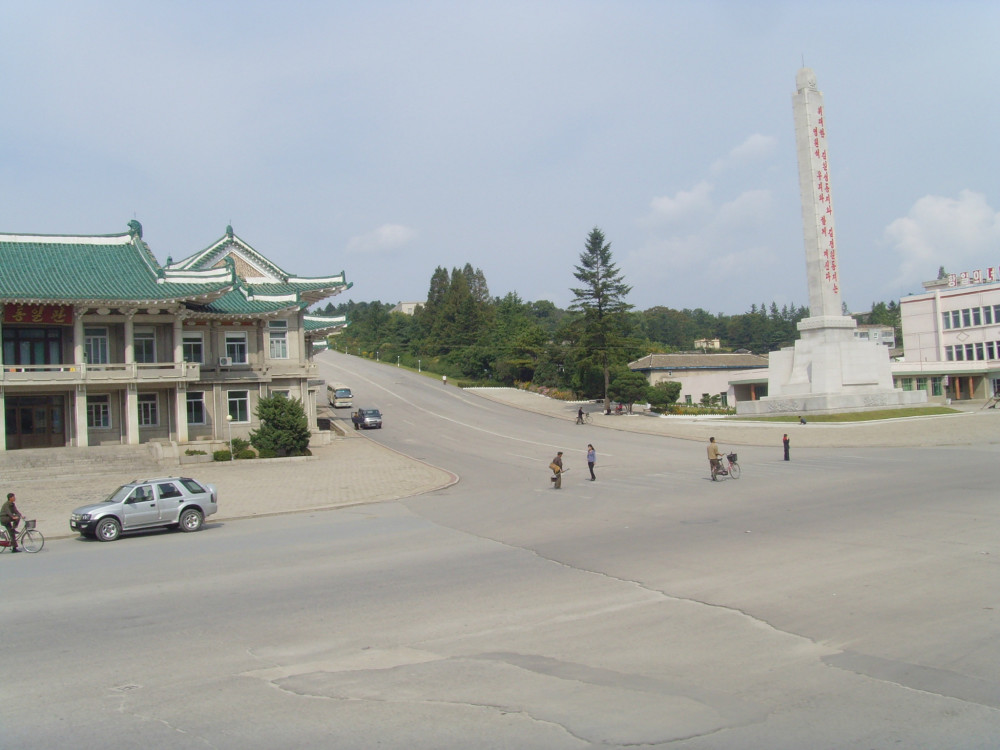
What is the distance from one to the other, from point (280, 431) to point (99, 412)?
406 inches

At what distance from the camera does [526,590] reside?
11703 mm

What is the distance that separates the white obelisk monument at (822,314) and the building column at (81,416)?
137 feet

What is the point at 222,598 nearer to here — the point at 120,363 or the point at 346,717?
the point at 346,717

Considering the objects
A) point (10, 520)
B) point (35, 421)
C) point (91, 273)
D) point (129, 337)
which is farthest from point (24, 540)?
point (91, 273)

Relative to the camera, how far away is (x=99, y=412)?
A: 39.9 m

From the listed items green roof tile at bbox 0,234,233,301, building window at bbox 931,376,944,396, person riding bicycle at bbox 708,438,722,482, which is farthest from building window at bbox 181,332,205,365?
building window at bbox 931,376,944,396

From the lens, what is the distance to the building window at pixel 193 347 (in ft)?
141

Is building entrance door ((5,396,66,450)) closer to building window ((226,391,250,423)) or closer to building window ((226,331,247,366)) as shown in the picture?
building window ((226,391,250,423))

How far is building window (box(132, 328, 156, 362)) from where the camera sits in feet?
133

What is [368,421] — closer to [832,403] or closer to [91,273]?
[91,273]

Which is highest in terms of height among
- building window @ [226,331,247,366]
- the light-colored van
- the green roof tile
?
the green roof tile

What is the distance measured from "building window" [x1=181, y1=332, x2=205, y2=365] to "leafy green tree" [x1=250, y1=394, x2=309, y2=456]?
717 centimetres

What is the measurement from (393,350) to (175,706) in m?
122

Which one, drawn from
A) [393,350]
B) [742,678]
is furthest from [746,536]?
[393,350]
